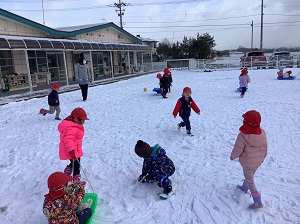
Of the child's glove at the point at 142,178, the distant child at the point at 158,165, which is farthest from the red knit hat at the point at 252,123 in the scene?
the child's glove at the point at 142,178

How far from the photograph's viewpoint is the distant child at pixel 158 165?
140 inches

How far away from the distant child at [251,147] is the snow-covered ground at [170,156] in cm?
25

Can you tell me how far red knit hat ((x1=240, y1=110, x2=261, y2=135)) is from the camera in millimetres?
3049

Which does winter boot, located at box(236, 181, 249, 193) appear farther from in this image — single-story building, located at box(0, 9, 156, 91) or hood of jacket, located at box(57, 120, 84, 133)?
single-story building, located at box(0, 9, 156, 91)

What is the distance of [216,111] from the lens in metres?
8.69

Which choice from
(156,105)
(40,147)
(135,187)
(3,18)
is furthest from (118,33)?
(135,187)

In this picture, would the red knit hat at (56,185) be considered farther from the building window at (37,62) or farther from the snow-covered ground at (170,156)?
the building window at (37,62)

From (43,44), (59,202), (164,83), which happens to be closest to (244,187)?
(59,202)

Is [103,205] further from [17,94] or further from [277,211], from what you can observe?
[17,94]

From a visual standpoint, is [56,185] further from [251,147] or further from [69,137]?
[251,147]

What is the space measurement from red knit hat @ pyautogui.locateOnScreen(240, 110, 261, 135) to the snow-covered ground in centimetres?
95

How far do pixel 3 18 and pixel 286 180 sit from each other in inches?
634

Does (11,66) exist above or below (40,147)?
above

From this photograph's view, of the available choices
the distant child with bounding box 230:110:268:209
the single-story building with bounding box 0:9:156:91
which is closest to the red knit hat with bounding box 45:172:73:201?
the distant child with bounding box 230:110:268:209
